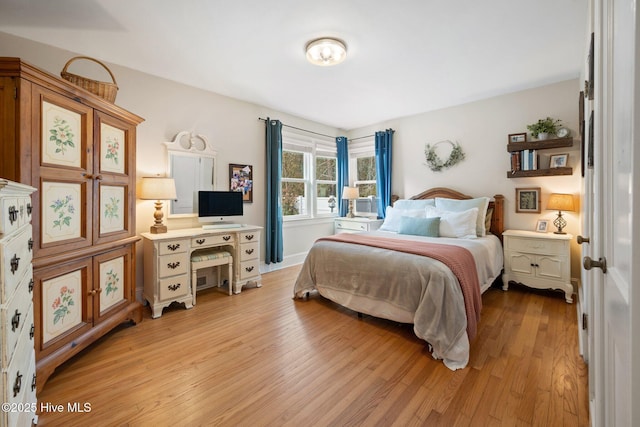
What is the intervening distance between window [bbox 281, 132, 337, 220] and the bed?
5.56 feet

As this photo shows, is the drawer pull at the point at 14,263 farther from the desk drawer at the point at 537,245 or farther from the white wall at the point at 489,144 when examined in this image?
the white wall at the point at 489,144

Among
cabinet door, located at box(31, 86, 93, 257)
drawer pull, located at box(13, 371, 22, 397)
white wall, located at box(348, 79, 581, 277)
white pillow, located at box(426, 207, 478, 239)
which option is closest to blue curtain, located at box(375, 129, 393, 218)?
white wall, located at box(348, 79, 581, 277)

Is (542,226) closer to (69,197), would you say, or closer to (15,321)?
(15,321)

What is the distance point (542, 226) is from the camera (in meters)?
3.34

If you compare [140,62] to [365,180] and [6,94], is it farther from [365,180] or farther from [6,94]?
[365,180]

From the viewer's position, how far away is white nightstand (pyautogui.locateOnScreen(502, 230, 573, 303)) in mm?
2953

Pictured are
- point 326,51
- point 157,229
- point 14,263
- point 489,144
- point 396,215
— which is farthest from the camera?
point 396,215

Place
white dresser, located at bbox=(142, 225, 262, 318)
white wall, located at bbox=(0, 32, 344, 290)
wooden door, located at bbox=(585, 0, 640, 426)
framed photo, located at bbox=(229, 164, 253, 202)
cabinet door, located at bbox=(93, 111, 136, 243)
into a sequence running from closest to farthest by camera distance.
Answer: wooden door, located at bbox=(585, 0, 640, 426) → cabinet door, located at bbox=(93, 111, 136, 243) → white wall, located at bbox=(0, 32, 344, 290) → white dresser, located at bbox=(142, 225, 262, 318) → framed photo, located at bbox=(229, 164, 253, 202)

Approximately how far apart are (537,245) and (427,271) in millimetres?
1939

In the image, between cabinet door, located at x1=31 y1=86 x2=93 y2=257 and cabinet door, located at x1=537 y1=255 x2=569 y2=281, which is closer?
cabinet door, located at x1=31 y1=86 x2=93 y2=257

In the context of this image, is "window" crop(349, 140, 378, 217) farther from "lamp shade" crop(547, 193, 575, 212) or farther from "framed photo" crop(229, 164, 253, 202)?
"lamp shade" crop(547, 193, 575, 212)

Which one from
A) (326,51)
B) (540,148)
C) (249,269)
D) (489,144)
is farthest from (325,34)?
(540,148)

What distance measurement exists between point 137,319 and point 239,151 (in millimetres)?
2387

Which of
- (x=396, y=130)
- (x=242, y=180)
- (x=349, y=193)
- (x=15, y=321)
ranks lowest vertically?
(x=15, y=321)
